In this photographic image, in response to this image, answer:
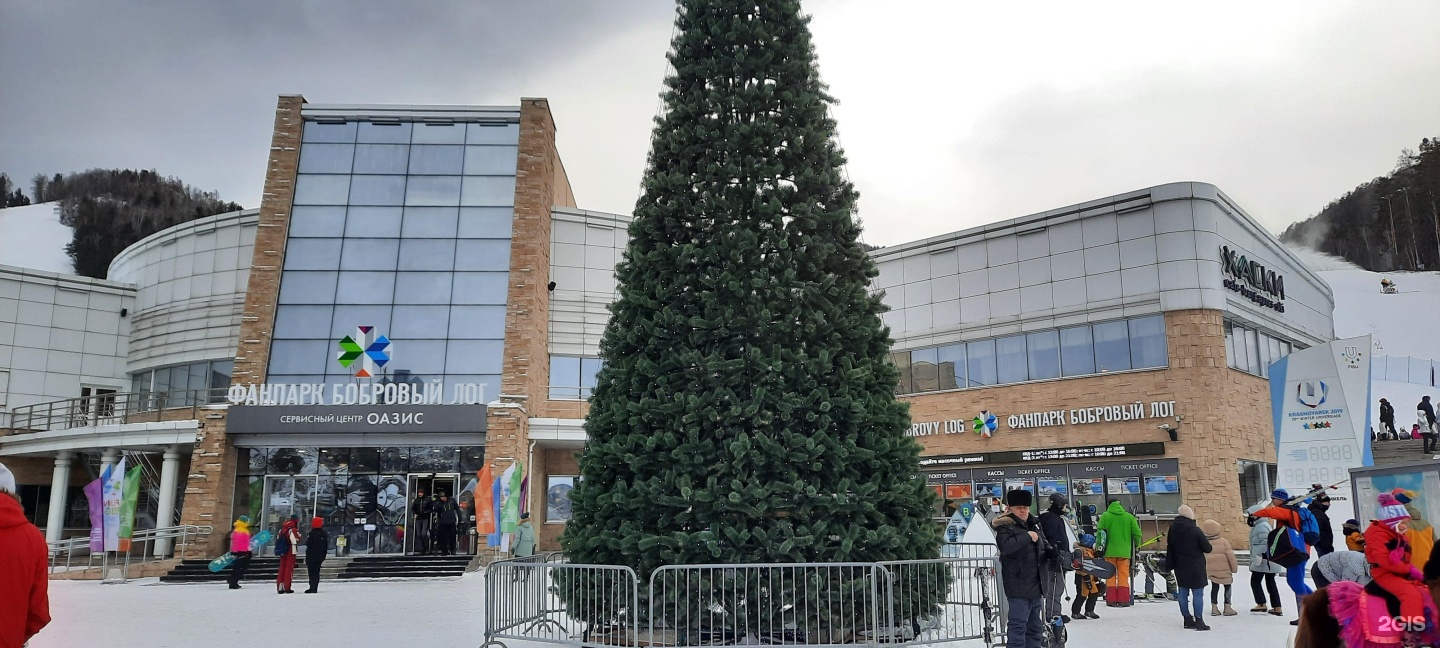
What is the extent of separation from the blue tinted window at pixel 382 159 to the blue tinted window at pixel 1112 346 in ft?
72.4

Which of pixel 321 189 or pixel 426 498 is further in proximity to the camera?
pixel 321 189

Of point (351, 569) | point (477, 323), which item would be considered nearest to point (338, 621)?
Result: point (351, 569)

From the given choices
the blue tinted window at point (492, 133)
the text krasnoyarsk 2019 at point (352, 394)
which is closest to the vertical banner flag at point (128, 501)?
the text krasnoyarsk 2019 at point (352, 394)

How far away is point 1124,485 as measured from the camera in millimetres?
26047

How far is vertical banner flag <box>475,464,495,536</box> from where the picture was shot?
74.4 ft

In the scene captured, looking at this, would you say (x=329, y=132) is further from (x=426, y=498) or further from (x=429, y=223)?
(x=426, y=498)

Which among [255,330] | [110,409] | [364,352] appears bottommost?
[110,409]

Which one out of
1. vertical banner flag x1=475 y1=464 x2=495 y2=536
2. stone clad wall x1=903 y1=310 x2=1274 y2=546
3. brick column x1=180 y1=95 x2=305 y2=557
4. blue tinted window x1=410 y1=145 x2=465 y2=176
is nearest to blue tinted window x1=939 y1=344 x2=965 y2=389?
stone clad wall x1=903 y1=310 x2=1274 y2=546

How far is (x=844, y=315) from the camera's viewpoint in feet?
27.7

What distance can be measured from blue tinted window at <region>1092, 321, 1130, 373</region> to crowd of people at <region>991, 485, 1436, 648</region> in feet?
45.5

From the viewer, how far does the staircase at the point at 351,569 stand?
21.9m

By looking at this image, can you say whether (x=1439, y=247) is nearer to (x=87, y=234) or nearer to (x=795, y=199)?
(x=795, y=199)

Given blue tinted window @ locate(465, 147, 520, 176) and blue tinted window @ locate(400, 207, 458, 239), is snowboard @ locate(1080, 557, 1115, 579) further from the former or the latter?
blue tinted window @ locate(465, 147, 520, 176)

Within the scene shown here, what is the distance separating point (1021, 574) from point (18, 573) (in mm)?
6712
